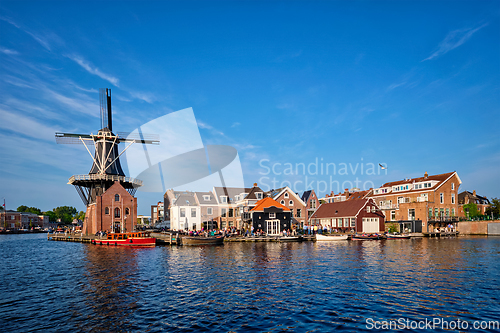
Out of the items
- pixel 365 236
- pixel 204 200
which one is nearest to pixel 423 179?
pixel 365 236

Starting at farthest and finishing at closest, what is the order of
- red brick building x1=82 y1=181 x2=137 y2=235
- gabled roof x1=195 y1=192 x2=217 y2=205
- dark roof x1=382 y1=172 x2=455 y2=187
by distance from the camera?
gabled roof x1=195 y1=192 x2=217 y2=205 → dark roof x1=382 y1=172 x2=455 y2=187 → red brick building x1=82 y1=181 x2=137 y2=235

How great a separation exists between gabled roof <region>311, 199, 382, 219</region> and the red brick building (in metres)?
43.5

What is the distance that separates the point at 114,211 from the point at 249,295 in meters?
59.7

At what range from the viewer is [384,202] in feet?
298

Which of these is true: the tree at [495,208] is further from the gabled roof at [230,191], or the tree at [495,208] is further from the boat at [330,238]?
the gabled roof at [230,191]

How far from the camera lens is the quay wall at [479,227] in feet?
258

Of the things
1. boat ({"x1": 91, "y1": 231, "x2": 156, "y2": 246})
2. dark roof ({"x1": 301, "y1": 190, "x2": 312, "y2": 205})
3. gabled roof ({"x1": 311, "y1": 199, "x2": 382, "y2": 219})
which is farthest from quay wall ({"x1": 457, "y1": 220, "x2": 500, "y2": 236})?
boat ({"x1": 91, "y1": 231, "x2": 156, "y2": 246})

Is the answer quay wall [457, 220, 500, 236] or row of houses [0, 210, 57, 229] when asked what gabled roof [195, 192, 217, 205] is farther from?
row of houses [0, 210, 57, 229]

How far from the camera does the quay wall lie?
258ft

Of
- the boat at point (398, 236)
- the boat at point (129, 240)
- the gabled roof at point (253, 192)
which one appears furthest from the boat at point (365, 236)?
the boat at point (129, 240)

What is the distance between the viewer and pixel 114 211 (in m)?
73.4

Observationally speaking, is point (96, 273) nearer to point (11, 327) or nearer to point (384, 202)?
point (11, 327)

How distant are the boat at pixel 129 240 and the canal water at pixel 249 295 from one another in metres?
20.5

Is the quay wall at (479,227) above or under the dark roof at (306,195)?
under
